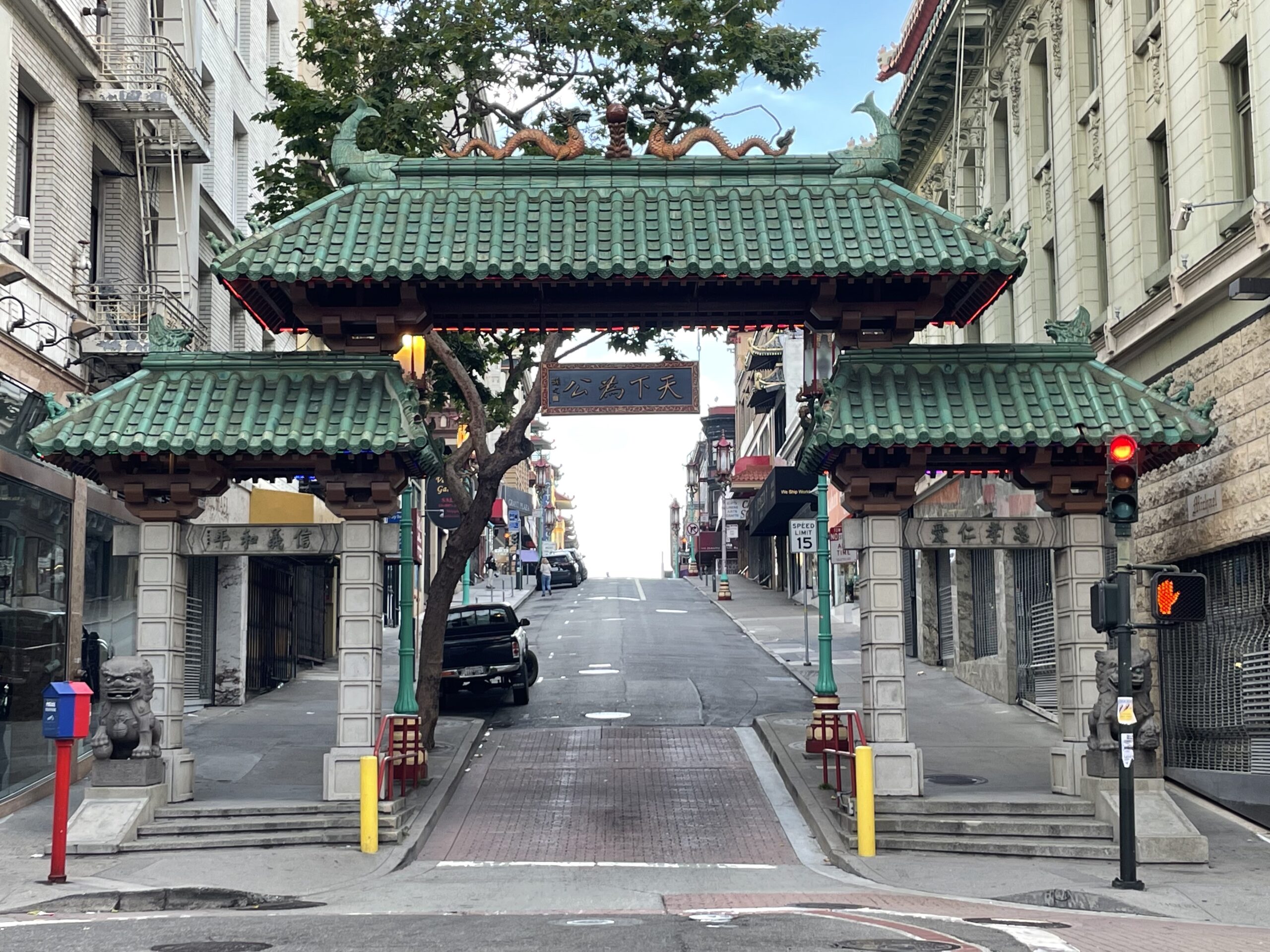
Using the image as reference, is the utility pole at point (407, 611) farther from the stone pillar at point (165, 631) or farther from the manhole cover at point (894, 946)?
the manhole cover at point (894, 946)

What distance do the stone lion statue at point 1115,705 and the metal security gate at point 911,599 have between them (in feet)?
69.3

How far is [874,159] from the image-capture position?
58.8ft

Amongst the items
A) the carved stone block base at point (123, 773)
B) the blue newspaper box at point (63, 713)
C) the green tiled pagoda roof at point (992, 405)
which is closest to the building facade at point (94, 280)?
the carved stone block base at point (123, 773)

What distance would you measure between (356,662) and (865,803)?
6096mm

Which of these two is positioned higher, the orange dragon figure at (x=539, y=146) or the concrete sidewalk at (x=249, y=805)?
the orange dragon figure at (x=539, y=146)

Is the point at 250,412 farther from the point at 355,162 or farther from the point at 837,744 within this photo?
the point at 837,744

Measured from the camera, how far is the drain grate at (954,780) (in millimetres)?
19391

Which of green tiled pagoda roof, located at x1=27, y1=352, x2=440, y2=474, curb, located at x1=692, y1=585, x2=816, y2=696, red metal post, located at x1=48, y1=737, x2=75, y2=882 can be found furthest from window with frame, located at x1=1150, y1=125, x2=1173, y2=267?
red metal post, located at x1=48, y1=737, x2=75, y2=882

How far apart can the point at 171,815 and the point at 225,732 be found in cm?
935

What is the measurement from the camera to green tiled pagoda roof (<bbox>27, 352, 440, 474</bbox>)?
15836mm

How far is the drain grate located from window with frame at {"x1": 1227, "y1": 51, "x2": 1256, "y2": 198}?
8.41 metres

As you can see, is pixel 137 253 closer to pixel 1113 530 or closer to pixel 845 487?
pixel 845 487

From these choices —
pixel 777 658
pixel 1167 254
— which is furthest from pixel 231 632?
pixel 1167 254

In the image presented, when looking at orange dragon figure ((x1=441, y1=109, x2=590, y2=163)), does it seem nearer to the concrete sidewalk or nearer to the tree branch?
the tree branch
